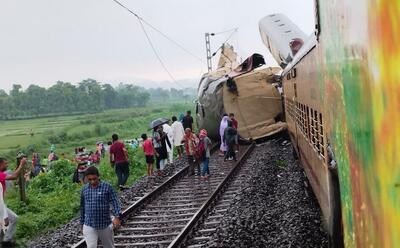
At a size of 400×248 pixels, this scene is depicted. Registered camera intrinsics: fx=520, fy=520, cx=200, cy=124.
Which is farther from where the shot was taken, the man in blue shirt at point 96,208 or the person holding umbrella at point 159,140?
the person holding umbrella at point 159,140

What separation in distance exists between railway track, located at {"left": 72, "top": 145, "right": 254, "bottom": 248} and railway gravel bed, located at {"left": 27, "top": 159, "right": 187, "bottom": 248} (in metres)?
0.51

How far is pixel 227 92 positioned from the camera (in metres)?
21.5

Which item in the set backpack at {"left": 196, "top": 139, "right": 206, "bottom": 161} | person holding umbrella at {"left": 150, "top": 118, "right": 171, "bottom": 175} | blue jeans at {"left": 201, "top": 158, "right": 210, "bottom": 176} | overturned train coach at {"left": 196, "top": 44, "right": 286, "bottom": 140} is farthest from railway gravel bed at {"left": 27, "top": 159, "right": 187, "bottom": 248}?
overturned train coach at {"left": 196, "top": 44, "right": 286, "bottom": 140}

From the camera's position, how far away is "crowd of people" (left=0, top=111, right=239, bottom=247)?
6293 mm

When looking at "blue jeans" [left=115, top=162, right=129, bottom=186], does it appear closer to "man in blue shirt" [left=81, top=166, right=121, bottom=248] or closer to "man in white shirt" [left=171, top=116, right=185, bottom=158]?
"man in white shirt" [left=171, top=116, right=185, bottom=158]

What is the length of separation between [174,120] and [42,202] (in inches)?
215

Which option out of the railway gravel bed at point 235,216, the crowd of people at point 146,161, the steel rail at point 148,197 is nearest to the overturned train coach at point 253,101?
the crowd of people at point 146,161

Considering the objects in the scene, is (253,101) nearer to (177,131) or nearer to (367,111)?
(177,131)

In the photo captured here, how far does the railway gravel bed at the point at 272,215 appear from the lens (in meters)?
8.02

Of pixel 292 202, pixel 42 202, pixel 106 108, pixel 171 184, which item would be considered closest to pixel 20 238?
pixel 42 202

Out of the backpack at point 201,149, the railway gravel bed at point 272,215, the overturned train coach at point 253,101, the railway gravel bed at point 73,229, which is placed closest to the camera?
the railway gravel bed at point 272,215

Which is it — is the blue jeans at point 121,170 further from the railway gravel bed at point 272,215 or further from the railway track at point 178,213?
the railway gravel bed at point 272,215

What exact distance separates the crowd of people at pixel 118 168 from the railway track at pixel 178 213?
3.26 feet

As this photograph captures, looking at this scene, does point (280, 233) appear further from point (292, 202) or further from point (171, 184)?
point (171, 184)
